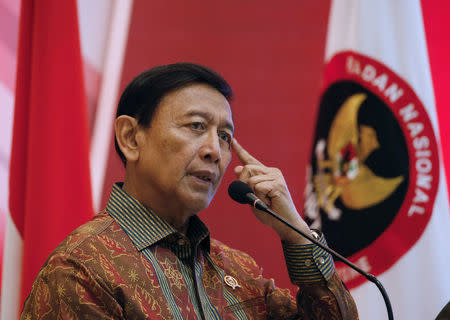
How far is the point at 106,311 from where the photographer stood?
1076mm

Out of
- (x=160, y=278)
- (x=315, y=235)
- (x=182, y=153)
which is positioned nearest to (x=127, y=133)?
(x=182, y=153)

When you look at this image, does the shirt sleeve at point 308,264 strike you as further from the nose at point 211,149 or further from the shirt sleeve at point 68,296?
the shirt sleeve at point 68,296

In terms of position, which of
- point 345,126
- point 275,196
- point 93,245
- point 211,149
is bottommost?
point 93,245

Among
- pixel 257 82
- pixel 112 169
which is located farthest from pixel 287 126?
pixel 112 169

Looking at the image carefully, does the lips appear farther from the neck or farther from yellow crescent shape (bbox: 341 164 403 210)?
yellow crescent shape (bbox: 341 164 403 210)

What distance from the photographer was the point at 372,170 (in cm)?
207

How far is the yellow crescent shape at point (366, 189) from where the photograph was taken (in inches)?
80.5

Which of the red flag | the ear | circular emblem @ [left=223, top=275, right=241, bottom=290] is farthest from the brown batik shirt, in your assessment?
the red flag

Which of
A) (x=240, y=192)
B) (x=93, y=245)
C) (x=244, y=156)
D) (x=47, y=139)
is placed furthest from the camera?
(x=47, y=139)

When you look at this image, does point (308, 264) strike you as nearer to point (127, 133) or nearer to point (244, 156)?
point (244, 156)

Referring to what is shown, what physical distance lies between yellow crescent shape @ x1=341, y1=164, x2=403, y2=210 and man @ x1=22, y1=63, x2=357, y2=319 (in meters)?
0.70

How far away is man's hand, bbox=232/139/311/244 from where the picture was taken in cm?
140

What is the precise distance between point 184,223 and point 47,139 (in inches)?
28.4

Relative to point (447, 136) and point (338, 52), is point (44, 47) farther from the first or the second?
point (447, 136)
